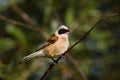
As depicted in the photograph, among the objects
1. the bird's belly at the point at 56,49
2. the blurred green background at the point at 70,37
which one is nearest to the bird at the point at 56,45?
the bird's belly at the point at 56,49

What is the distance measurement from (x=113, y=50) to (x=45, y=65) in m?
1.87

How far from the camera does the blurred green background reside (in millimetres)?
4242

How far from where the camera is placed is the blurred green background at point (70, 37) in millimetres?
4242

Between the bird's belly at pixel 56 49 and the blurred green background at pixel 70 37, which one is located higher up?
the bird's belly at pixel 56 49

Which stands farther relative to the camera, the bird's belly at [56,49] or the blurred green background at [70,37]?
the blurred green background at [70,37]

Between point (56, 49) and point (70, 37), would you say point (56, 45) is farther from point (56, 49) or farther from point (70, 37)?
point (70, 37)

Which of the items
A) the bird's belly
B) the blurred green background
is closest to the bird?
the bird's belly

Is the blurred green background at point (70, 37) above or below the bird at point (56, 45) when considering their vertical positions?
below

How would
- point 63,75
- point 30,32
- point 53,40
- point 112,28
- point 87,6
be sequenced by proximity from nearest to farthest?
point 53,40, point 63,75, point 87,6, point 30,32, point 112,28

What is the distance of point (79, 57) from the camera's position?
15.4 ft

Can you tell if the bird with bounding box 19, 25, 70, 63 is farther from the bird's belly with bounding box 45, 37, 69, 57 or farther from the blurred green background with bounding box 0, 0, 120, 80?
the blurred green background with bounding box 0, 0, 120, 80

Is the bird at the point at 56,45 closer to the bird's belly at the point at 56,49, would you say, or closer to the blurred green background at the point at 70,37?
the bird's belly at the point at 56,49

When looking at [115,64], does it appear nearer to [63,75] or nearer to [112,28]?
[112,28]

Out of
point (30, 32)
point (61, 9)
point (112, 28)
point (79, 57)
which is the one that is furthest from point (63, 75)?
point (112, 28)
